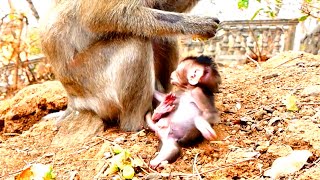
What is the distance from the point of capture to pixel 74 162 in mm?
3391

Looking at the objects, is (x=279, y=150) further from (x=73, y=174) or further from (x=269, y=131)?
(x=73, y=174)

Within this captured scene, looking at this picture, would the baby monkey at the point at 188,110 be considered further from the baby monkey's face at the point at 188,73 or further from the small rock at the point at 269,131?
the small rock at the point at 269,131

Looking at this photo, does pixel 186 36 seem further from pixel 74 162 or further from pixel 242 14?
pixel 242 14

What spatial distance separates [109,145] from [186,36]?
0.97 meters

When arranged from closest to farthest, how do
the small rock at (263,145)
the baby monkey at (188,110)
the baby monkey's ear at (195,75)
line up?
1. the small rock at (263,145)
2. the baby monkey at (188,110)
3. the baby monkey's ear at (195,75)

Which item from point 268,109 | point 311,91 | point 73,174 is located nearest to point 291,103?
point 268,109

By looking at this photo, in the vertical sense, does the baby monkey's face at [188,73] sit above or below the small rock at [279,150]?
above

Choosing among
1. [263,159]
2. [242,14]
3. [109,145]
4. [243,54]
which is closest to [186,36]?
[109,145]

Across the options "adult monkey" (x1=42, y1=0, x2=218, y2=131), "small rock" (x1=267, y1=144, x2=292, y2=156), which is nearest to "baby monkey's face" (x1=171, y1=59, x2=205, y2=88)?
"adult monkey" (x1=42, y1=0, x2=218, y2=131)

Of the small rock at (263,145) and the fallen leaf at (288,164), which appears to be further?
the small rock at (263,145)

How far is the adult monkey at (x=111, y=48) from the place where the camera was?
11.7ft

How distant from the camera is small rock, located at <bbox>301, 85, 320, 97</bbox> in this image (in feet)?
12.0

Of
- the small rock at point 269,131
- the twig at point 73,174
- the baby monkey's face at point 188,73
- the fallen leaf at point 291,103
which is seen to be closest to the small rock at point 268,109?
the fallen leaf at point 291,103

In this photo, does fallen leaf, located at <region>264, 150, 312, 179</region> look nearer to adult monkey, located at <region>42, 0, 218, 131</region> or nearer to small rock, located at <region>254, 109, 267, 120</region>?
small rock, located at <region>254, 109, 267, 120</region>
